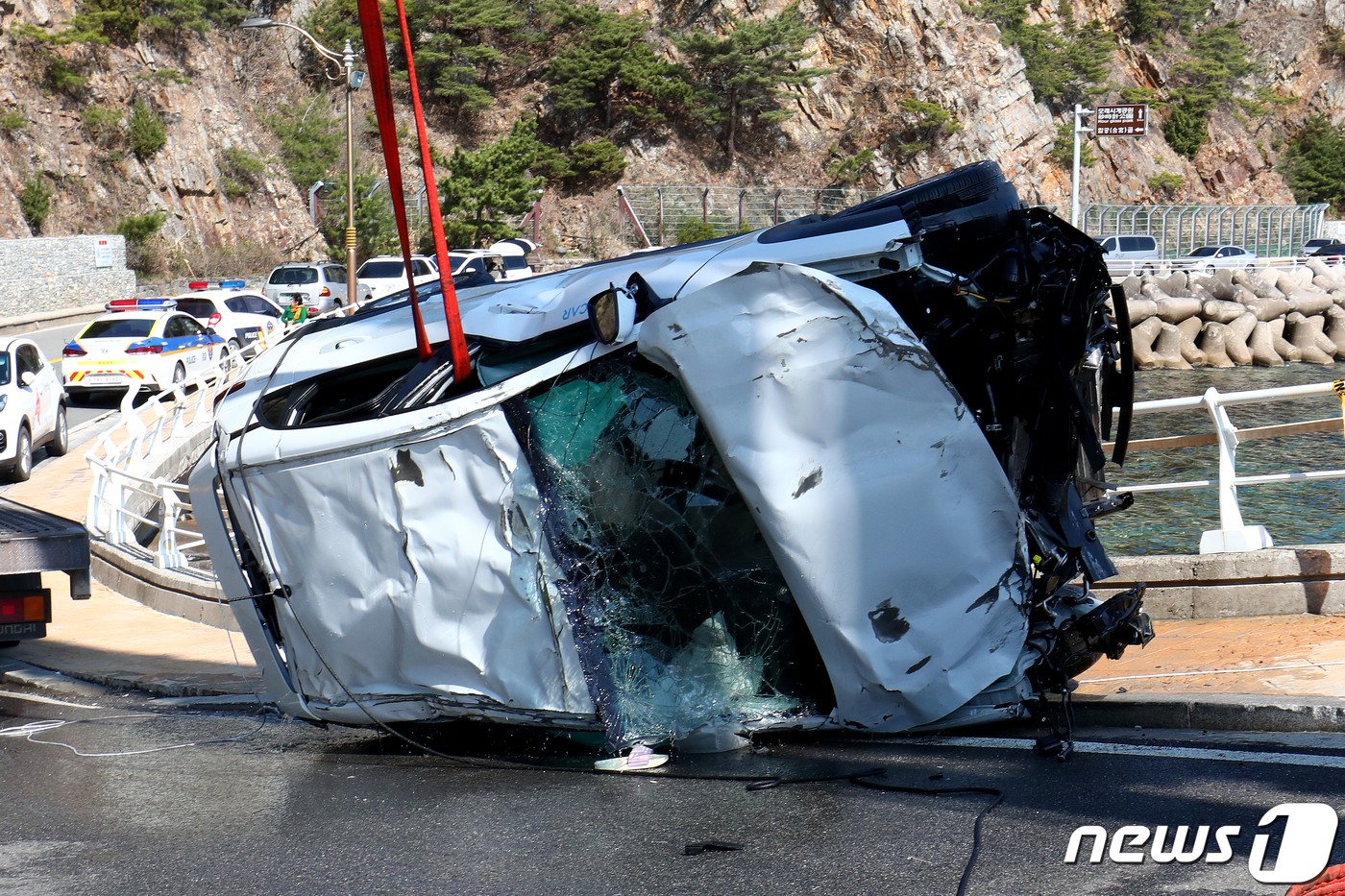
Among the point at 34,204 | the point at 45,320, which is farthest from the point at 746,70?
the point at 45,320

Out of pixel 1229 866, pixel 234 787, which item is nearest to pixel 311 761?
pixel 234 787

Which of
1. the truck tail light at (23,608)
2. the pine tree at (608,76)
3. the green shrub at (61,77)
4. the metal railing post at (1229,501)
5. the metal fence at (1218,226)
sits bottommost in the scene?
the truck tail light at (23,608)

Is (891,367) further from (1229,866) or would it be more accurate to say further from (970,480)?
(1229,866)

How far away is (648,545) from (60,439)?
49.1 feet

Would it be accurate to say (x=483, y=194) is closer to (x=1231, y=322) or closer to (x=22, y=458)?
(x=1231, y=322)

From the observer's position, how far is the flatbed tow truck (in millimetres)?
7516

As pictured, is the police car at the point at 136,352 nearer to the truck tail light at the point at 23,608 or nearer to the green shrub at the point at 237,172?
the truck tail light at the point at 23,608

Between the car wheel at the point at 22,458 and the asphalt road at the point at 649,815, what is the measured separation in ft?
35.5

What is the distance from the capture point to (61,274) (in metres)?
42.6

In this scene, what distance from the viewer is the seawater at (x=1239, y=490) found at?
16.6 meters

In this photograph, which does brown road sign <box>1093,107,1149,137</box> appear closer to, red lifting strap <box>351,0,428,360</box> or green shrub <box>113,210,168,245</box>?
green shrub <box>113,210,168,245</box>

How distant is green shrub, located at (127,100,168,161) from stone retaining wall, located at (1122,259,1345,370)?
→ 122 feet

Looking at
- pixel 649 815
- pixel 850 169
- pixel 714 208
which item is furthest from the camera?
pixel 850 169

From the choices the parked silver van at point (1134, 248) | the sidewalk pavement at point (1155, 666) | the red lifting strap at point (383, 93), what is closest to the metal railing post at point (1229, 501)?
the sidewalk pavement at point (1155, 666)
